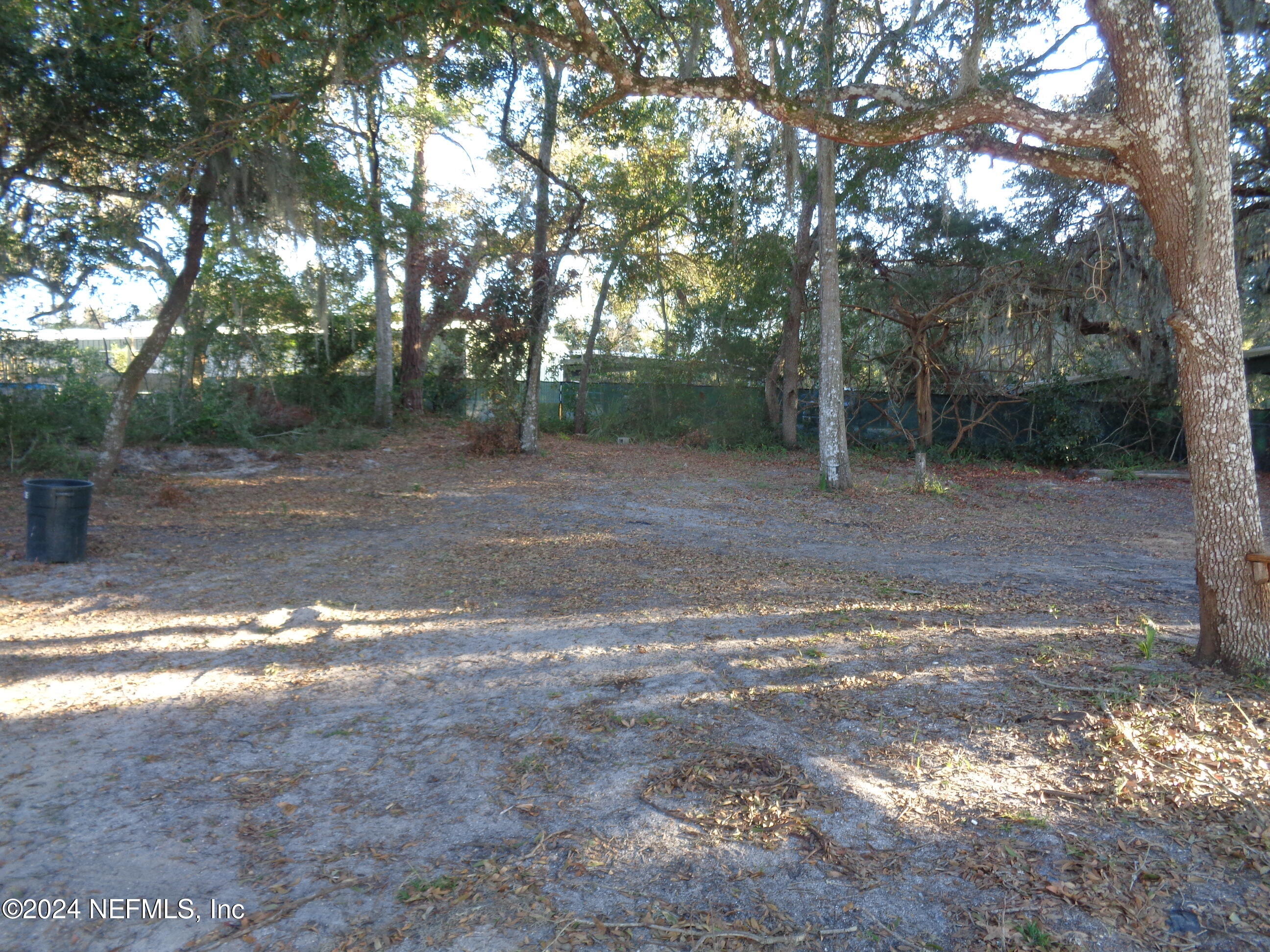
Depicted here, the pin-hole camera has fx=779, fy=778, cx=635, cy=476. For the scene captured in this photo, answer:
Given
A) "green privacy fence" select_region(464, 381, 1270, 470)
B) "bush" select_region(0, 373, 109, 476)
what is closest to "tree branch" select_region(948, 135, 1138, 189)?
"bush" select_region(0, 373, 109, 476)

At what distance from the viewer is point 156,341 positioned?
9938mm

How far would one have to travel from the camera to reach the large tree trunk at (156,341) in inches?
385

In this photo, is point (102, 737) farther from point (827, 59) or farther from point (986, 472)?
point (986, 472)

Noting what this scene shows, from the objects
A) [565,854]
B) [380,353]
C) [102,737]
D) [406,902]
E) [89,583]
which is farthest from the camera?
[380,353]

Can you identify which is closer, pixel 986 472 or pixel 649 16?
pixel 649 16

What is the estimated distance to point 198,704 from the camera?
4.19 m

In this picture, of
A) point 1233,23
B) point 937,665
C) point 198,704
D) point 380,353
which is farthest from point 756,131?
point 198,704

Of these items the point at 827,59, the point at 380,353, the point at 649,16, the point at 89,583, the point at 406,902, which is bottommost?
the point at 406,902

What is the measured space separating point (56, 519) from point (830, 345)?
9824 mm

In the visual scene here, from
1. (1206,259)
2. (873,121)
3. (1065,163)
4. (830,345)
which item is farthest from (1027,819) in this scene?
(830,345)

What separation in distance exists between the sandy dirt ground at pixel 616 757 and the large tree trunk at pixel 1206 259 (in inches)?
23.6

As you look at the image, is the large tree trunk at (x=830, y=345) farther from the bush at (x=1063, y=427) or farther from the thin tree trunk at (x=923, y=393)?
the bush at (x=1063, y=427)

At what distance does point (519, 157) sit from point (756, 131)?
4.51 m

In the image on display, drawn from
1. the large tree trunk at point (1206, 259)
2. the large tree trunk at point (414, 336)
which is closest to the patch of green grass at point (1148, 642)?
the large tree trunk at point (1206, 259)
